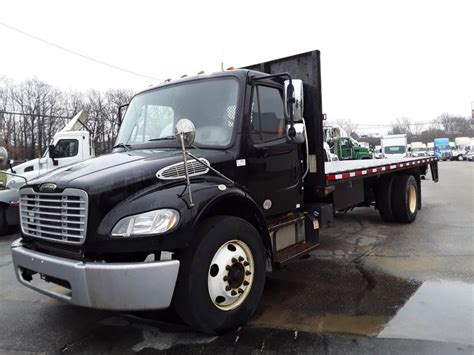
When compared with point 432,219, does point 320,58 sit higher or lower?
higher

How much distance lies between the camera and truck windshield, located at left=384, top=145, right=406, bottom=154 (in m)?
40.1

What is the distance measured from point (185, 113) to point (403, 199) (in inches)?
241

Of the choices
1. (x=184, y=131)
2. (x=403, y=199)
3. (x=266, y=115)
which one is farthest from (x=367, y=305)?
(x=403, y=199)

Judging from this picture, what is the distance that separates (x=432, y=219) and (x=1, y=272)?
8.73 meters

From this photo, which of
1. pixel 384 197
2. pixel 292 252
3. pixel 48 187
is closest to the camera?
pixel 48 187

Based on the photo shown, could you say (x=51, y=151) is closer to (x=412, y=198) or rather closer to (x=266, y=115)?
(x=266, y=115)

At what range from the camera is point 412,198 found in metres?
9.49

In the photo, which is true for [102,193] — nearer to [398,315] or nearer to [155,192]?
[155,192]

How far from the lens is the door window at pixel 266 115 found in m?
4.52

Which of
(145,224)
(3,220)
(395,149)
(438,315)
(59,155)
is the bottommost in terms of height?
(438,315)

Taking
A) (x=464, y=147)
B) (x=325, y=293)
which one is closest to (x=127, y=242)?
(x=325, y=293)

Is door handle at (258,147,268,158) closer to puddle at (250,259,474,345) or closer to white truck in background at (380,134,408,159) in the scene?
puddle at (250,259,474,345)

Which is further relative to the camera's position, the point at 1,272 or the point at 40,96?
the point at 40,96

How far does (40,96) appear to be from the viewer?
51.5 m
